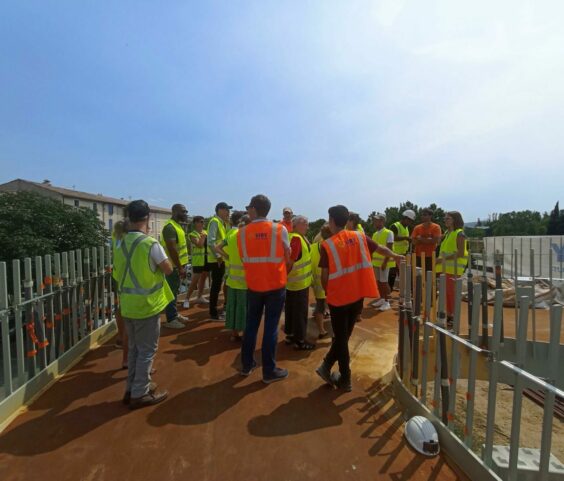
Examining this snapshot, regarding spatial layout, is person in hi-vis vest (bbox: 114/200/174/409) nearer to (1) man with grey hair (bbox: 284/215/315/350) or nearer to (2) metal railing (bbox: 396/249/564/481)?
(1) man with grey hair (bbox: 284/215/315/350)

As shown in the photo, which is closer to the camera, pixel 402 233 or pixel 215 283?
pixel 215 283

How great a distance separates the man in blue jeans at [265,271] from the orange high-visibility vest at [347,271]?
51cm

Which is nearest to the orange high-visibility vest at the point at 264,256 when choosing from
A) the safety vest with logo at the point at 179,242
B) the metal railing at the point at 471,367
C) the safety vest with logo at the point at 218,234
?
the metal railing at the point at 471,367

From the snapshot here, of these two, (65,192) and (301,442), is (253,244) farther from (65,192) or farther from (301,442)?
(65,192)

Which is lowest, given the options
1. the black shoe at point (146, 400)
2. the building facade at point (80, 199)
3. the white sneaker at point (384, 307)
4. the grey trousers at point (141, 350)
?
the black shoe at point (146, 400)

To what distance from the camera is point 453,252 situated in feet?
19.0

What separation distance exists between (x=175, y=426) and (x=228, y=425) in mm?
434

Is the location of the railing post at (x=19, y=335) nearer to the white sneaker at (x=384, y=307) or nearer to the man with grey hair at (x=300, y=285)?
the man with grey hair at (x=300, y=285)

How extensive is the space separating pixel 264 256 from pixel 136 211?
1264 mm

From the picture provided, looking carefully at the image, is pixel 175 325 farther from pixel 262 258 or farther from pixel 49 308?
pixel 262 258

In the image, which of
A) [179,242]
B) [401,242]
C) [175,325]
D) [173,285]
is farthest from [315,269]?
[401,242]

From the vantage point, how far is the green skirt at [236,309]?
15.3 ft

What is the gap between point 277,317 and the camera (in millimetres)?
3678

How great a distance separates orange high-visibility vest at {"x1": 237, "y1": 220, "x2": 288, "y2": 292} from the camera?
140 inches
